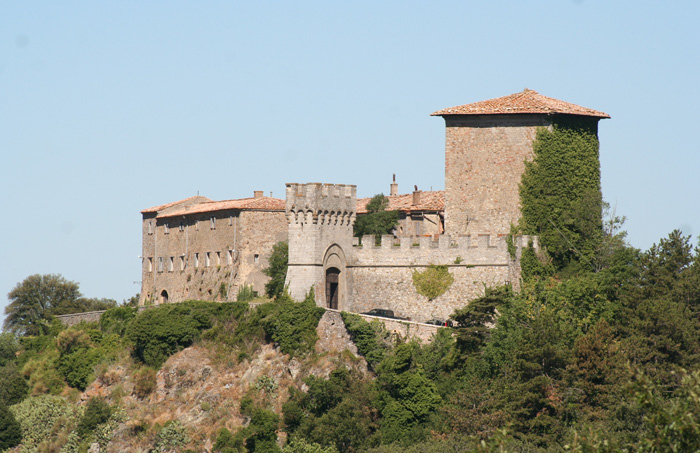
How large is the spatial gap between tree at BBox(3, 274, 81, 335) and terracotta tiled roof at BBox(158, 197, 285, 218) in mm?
15422

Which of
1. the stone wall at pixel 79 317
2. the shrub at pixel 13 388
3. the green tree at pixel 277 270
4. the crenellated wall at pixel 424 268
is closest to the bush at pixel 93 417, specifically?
the shrub at pixel 13 388

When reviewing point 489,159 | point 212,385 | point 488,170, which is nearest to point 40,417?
point 212,385

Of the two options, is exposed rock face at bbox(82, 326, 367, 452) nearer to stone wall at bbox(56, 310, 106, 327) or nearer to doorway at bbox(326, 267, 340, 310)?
doorway at bbox(326, 267, 340, 310)

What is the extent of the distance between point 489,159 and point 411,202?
1047 centimetres

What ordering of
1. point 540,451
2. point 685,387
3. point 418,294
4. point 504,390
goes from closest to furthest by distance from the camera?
point 685,387 → point 540,451 → point 504,390 → point 418,294

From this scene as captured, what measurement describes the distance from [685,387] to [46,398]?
4435 cm

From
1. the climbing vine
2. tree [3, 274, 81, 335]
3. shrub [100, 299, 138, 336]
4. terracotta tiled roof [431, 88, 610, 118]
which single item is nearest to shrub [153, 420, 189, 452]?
shrub [100, 299, 138, 336]

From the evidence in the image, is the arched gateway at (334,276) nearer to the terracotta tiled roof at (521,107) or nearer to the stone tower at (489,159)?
the stone tower at (489,159)

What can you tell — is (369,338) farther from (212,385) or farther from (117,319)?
(117,319)

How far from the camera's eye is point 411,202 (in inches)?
2633

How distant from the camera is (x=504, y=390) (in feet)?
164

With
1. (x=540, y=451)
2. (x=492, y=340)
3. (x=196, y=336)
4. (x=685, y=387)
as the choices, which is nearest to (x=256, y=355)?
Answer: (x=196, y=336)

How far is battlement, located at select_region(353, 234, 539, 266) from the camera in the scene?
2168 inches

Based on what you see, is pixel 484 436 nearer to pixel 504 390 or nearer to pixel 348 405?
pixel 504 390
